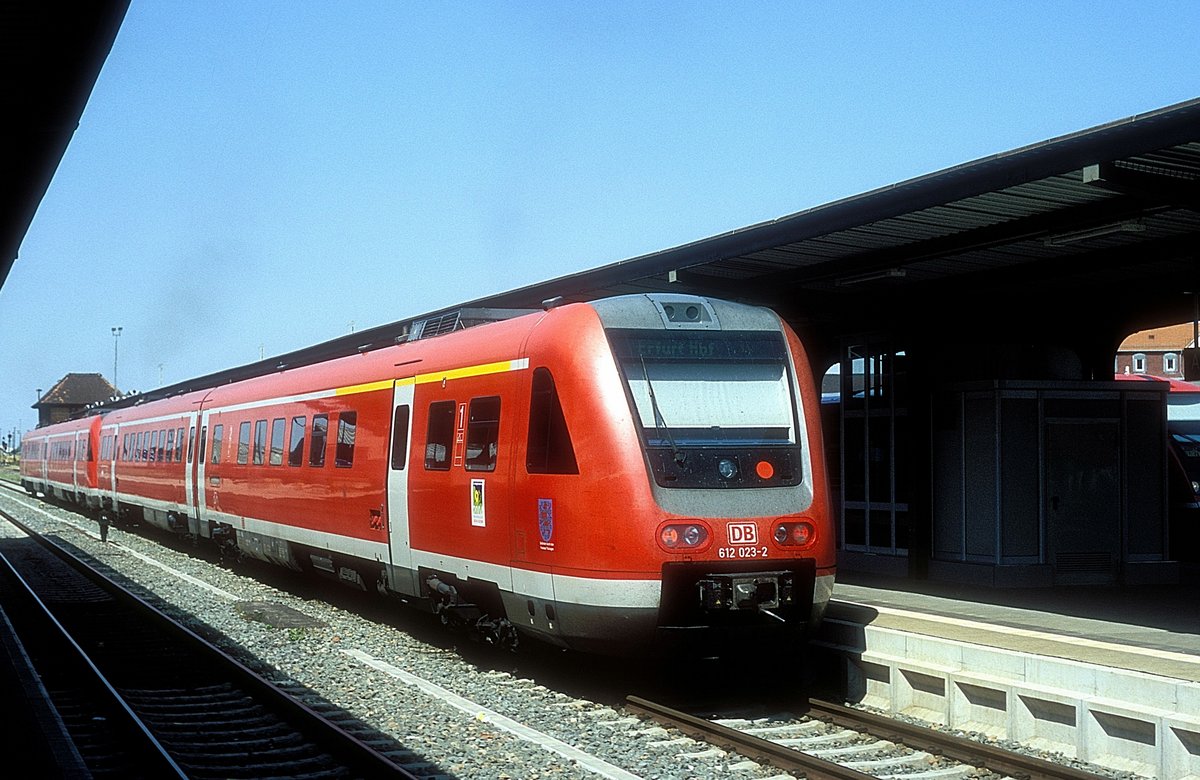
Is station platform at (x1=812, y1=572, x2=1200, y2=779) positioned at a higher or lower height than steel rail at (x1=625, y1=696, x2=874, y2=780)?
higher

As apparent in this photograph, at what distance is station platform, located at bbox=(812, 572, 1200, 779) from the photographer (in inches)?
288

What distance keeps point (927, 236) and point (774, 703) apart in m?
4.71

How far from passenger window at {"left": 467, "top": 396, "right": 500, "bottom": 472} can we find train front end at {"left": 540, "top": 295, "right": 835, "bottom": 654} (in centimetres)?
146

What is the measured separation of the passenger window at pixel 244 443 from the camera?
18094 millimetres

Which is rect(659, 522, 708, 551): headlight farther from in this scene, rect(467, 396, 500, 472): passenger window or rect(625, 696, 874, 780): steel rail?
rect(467, 396, 500, 472): passenger window

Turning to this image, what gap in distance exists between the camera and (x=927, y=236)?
452 inches

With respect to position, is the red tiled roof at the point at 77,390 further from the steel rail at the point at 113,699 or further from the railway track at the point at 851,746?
the railway track at the point at 851,746

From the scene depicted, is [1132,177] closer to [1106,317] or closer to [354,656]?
[1106,317]

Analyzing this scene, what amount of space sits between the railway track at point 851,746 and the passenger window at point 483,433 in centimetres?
237

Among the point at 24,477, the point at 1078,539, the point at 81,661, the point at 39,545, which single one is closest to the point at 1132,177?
the point at 1078,539

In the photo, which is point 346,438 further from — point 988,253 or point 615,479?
point 988,253

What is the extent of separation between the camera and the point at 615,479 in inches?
342

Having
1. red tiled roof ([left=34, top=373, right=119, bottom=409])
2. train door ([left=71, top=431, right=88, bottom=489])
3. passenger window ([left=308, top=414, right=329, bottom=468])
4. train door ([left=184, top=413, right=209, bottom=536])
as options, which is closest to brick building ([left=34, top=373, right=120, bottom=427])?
red tiled roof ([left=34, top=373, right=119, bottom=409])

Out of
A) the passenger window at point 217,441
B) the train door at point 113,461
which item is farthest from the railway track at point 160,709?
the train door at point 113,461
